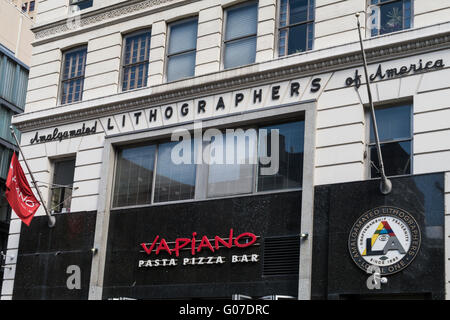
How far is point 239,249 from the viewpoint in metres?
24.7

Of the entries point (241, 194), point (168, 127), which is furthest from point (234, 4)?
point (241, 194)

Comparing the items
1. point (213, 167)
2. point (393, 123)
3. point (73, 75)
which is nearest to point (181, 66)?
point (213, 167)

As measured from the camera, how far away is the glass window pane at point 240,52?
27062mm

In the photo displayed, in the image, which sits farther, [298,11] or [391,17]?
[298,11]

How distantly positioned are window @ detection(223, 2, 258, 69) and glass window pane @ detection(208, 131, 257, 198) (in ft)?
9.15

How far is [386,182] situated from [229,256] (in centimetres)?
565

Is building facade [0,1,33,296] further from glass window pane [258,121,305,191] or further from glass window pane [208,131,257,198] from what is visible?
glass window pane [258,121,305,191]

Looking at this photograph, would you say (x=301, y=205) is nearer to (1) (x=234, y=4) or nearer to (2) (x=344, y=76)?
(2) (x=344, y=76)

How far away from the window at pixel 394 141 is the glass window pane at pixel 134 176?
8290 mm

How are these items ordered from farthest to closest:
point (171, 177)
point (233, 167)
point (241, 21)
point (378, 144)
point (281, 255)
Result: point (241, 21)
point (171, 177)
point (233, 167)
point (281, 255)
point (378, 144)

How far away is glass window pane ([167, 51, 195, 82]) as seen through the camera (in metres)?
28.5

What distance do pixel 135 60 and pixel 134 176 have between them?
4675 millimetres

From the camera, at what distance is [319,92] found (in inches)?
971

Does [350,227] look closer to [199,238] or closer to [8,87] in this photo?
[199,238]
